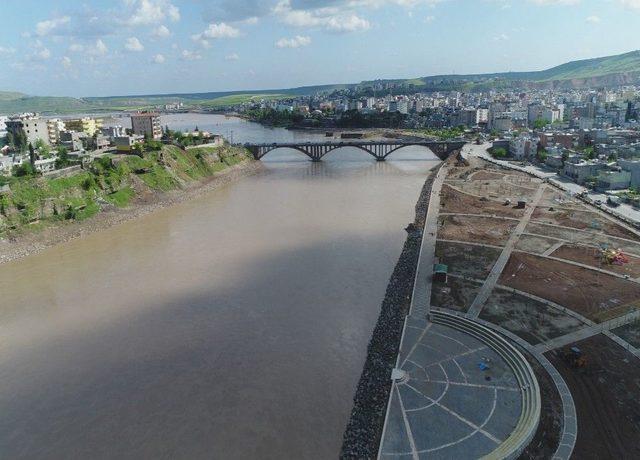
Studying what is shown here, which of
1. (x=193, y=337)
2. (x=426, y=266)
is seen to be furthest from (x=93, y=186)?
(x=426, y=266)

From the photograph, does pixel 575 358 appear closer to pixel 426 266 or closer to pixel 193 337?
pixel 426 266

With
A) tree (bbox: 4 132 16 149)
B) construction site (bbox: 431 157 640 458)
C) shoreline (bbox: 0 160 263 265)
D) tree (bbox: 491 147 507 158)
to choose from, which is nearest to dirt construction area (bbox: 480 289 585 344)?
construction site (bbox: 431 157 640 458)

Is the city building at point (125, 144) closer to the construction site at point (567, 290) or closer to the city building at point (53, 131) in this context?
the city building at point (53, 131)

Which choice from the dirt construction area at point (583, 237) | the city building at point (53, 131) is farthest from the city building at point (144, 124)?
the dirt construction area at point (583, 237)

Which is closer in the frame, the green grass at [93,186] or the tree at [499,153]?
the green grass at [93,186]

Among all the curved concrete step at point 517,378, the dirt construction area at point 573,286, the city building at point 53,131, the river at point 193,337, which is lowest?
the river at point 193,337

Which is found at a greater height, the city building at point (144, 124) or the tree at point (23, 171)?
the city building at point (144, 124)
